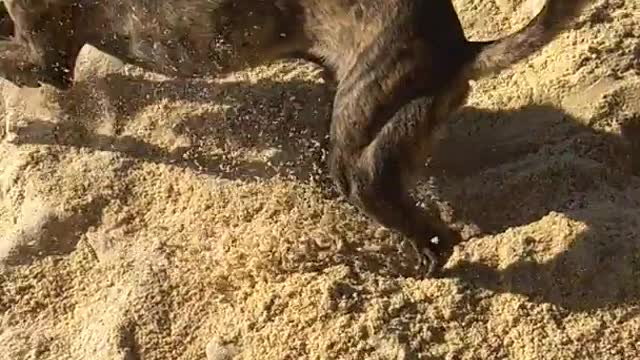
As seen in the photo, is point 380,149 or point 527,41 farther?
point 380,149

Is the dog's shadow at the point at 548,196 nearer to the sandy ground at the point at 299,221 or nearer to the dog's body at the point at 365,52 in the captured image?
the sandy ground at the point at 299,221

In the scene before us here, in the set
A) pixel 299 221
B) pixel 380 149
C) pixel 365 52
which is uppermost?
pixel 365 52

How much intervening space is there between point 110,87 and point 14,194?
0.70m

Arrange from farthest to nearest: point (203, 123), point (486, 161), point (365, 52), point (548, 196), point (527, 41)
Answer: point (203, 123) < point (486, 161) < point (548, 196) < point (365, 52) < point (527, 41)

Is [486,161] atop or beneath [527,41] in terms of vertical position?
beneath

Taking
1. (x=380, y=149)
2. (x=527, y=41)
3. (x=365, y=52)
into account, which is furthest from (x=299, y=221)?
(x=527, y=41)

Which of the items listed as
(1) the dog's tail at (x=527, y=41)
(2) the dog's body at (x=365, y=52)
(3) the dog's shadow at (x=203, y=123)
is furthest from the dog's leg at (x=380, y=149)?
(3) the dog's shadow at (x=203, y=123)

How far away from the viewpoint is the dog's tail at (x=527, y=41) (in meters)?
3.40

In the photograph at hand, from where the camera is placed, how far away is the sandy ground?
12.8 ft

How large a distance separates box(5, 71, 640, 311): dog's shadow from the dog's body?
0.30 meters

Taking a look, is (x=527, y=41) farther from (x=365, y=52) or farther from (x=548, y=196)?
(x=548, y=196)

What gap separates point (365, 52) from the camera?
11.8ft

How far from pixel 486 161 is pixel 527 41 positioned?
1031 mm

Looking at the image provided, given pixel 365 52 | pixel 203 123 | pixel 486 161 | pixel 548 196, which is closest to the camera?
pixel 365 52
